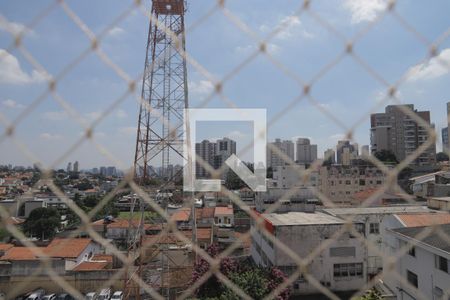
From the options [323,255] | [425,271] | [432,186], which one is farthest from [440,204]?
[425,271]

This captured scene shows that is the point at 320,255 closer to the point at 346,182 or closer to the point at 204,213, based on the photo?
the point at 204,213

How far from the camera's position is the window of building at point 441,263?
15.4 feet

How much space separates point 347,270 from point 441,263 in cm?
329

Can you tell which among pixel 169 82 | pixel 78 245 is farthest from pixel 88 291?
pixel 169 82

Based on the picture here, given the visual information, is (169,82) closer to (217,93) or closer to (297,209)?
(217,93)

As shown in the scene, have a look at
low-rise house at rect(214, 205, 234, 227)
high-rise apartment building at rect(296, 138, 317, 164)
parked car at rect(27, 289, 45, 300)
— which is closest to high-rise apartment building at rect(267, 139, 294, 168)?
high-rise apartment building at rect(296, 138, 317, 164)

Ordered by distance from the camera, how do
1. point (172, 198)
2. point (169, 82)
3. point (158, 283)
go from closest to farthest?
point (169, 82) < point (172, 198) < point (158, 283)

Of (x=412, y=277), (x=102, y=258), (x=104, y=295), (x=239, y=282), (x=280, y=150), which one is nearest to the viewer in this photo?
(x=280, y=150)

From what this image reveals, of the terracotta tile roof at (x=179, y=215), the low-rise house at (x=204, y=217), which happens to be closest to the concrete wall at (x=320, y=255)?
the terracotta tile roof at (x=179, y=215)

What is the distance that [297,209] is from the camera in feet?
35.0

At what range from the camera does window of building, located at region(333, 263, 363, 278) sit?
25.6 ft

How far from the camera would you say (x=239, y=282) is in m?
5.61

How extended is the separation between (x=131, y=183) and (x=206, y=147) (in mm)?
1343

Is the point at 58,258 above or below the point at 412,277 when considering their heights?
below
